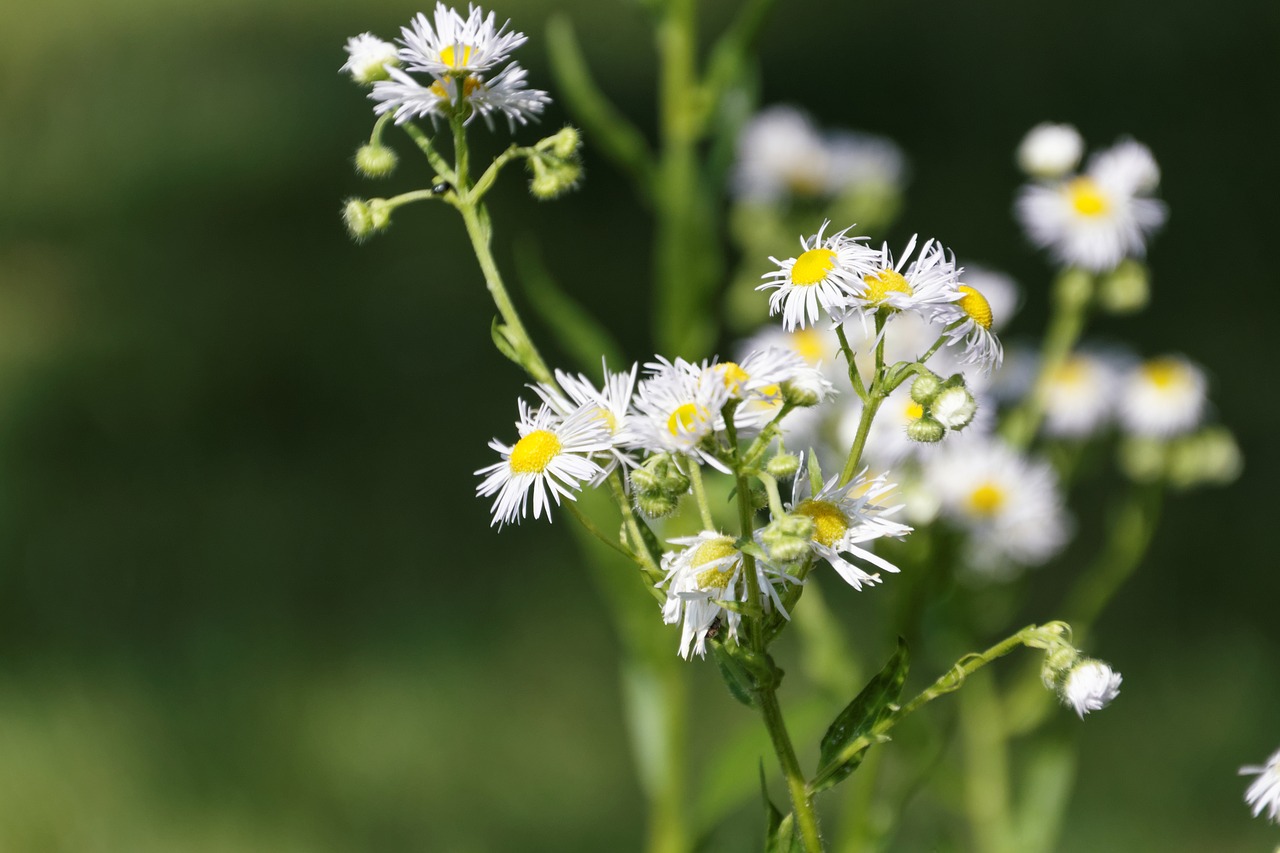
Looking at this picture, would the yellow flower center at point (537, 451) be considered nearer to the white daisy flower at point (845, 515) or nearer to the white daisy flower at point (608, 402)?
the white daisy flower at point (608, 402)

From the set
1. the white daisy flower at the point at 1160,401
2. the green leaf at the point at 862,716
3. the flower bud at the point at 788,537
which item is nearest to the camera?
the flower bud at the point at 788,537

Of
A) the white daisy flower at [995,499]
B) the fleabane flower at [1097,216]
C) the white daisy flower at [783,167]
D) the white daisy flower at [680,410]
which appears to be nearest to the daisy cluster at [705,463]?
the white daisy flower at [680,410]

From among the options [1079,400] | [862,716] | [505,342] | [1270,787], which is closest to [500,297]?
[505,342]

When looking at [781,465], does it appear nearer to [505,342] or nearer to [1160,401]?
[505,342]

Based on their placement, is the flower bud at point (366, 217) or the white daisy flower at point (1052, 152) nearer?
the flower bud at point (366, 217)

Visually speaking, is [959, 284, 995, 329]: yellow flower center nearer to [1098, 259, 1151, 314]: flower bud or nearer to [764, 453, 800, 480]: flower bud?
[764, 453, 800, 480]: flower bud

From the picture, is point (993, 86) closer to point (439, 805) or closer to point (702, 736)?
point (702, 736)
